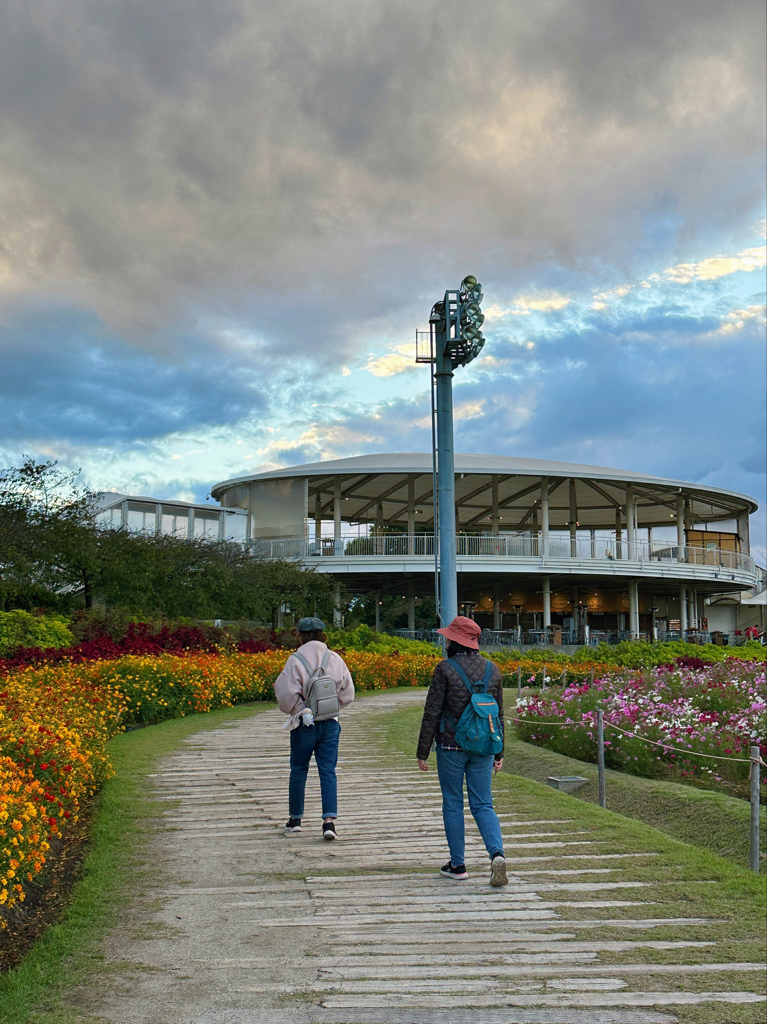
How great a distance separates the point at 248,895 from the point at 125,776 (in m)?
4.20

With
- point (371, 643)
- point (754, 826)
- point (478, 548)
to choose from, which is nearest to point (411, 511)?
point (478, 548)

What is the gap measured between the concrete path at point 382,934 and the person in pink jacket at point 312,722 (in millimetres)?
378

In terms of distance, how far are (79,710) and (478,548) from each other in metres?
28.7

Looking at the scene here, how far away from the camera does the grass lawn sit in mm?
4164

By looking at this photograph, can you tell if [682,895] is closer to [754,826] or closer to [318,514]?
[754,826]

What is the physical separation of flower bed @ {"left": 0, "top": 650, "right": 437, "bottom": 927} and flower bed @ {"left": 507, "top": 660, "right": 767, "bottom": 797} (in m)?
5.18

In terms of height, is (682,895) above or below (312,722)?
below

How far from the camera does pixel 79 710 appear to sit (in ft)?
31.9

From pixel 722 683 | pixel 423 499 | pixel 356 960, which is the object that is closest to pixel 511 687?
pixel 722 683

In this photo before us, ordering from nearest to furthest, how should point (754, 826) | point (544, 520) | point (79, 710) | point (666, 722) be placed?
point (754, 826) → point (79, 710) → point (666, 722) → point (544, 520)

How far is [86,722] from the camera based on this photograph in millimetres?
9031

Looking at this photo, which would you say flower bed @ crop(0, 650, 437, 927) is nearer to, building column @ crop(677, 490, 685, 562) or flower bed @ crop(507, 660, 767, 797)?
flower bed @ crop(507, 660, 767, 797)

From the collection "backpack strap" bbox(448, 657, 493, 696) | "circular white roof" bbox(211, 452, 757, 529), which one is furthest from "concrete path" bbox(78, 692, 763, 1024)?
"circular white roof" bbox(211, 452, 757, 529)

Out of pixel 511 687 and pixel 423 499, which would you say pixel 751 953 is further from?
pixel 423 499
